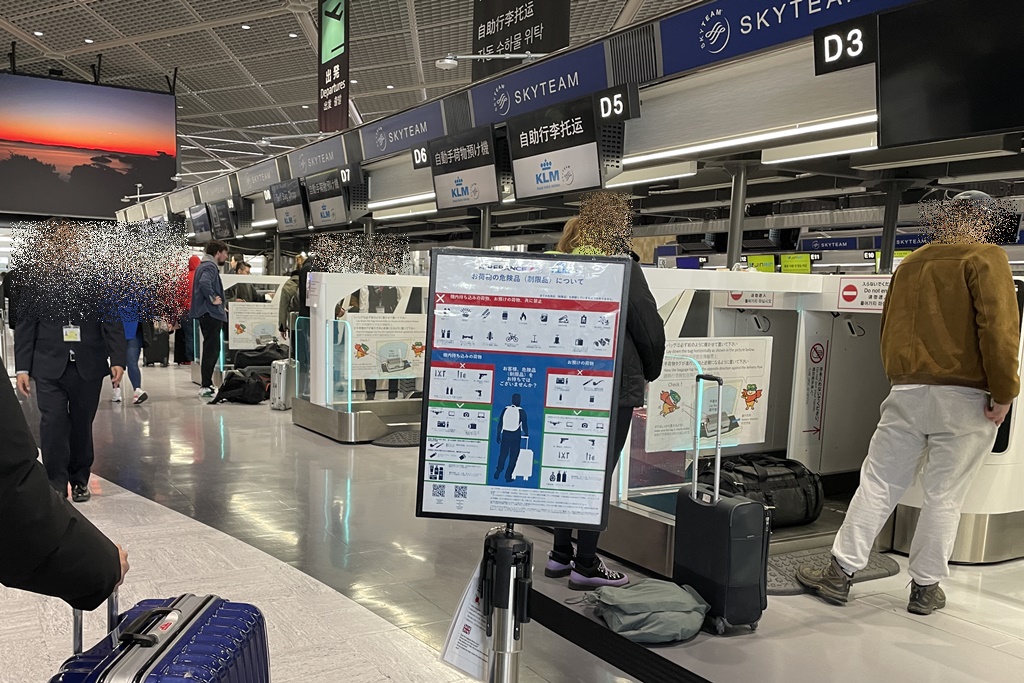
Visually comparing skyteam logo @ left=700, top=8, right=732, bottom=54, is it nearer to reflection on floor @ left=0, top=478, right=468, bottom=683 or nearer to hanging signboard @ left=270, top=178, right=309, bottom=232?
reflection on floor @ left=0, top=478, right=468, bottom=683

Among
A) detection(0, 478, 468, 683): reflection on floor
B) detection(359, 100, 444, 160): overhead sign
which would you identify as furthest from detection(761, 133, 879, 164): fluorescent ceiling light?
detection(0, 478, 468, 683): reflection on floor

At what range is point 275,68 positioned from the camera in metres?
12.3

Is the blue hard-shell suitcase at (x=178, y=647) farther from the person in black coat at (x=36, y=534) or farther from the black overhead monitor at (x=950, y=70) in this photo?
the black overhead monitor at (x=950, y=70)

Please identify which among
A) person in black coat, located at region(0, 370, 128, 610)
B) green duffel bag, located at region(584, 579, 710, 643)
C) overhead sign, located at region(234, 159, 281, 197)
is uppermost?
overhead sign, located at region(234, 159, 281, 197)

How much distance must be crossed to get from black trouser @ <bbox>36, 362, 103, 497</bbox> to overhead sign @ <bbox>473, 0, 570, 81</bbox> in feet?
11.7

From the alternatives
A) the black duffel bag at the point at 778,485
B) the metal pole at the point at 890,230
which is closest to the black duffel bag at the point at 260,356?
the metal pole at the point at 890,230

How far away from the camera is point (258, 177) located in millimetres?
12664

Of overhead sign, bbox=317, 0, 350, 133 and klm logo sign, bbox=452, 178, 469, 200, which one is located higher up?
overhead sign, bbox=317, 0, 350, 133

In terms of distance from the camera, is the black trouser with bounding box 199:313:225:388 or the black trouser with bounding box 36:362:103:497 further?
the black trouser with bounding box 199:313:225:388

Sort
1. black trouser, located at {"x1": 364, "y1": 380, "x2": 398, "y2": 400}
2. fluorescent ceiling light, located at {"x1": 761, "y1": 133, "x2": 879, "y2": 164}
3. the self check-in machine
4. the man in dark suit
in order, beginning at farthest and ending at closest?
1. black trouser, located at {"x1": 364, "y1": 380, "x2": 398, "y2": 400}
2. fluorescent ceiling light, located at {"x1": 761, "y1": 133, "x2": 879, "y2": 164}
3. the man in dark suit
4. the self check-in machine

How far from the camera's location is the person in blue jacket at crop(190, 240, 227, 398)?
9453 mm

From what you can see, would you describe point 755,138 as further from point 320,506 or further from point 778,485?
point 320,506

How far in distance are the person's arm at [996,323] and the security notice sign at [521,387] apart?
1898mm

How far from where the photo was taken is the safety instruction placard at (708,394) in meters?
3.82
